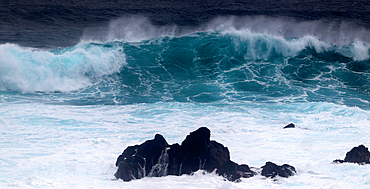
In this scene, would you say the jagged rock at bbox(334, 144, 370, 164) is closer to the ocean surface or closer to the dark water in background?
the ocean surface

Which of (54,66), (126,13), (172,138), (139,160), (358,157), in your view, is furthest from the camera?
(126,13)

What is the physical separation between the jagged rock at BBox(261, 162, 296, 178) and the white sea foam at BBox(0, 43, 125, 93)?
10603mm

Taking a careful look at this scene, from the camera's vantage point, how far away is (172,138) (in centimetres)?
970

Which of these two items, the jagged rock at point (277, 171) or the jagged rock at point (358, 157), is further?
the jagged rock at point (358, 157)

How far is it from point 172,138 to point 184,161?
2.60 m

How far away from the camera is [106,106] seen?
1313 cm

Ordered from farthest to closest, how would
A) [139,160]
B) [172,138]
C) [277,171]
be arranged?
[172,138]
[139,160]
[277,171]

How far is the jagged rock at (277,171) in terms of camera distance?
6840 millimetres

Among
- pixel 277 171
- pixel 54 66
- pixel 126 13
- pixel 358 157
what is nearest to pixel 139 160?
pixel 277 171

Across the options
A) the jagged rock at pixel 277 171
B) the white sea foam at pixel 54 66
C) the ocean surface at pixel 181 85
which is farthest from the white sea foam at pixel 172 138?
the white sea foam at pixel 54 66

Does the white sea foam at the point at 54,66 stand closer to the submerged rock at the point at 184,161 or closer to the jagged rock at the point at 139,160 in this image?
the jagged rock at the point at 139,160

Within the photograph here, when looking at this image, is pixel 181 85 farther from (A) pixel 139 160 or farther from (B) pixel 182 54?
(A) pixel 139 160

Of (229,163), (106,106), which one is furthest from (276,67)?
(229,163)

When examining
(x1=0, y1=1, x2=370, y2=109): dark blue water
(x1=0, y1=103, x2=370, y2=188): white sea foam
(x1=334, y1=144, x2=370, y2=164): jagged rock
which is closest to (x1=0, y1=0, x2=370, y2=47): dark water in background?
(x1=0, y1=1, x2=370, y2=109): dark blue water
